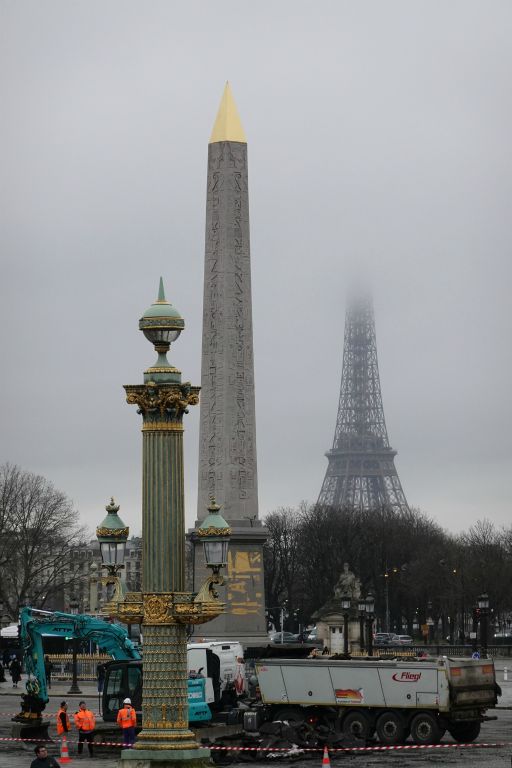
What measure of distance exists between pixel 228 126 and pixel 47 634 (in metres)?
20.4

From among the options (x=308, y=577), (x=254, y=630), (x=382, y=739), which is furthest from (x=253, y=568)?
(x=308, y=577)

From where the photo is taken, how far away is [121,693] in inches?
1468

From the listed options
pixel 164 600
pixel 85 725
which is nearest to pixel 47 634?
pixel 85 725

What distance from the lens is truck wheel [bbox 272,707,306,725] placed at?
118ft

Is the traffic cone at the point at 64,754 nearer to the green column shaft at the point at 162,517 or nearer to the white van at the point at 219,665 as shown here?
the white van at the point at 219,665

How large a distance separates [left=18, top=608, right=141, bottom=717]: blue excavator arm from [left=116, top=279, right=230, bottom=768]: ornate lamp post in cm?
1674

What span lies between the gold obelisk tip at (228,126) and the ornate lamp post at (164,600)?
3370 cm

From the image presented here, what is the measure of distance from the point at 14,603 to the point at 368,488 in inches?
3266

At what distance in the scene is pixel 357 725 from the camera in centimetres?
3528

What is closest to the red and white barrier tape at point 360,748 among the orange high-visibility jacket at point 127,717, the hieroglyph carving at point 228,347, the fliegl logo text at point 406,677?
the fliegl logo text at point 406,677

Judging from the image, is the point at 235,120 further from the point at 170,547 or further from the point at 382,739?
the point at 170,547

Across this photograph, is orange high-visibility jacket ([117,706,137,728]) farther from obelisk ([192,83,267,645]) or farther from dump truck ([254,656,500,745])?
obelisk ([192,83,267,645])

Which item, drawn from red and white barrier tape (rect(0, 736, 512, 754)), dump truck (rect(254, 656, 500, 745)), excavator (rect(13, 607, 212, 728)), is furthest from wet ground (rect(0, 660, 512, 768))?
excavator (rect(13, 607, 212, 728))

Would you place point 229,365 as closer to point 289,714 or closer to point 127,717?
point 289,714
